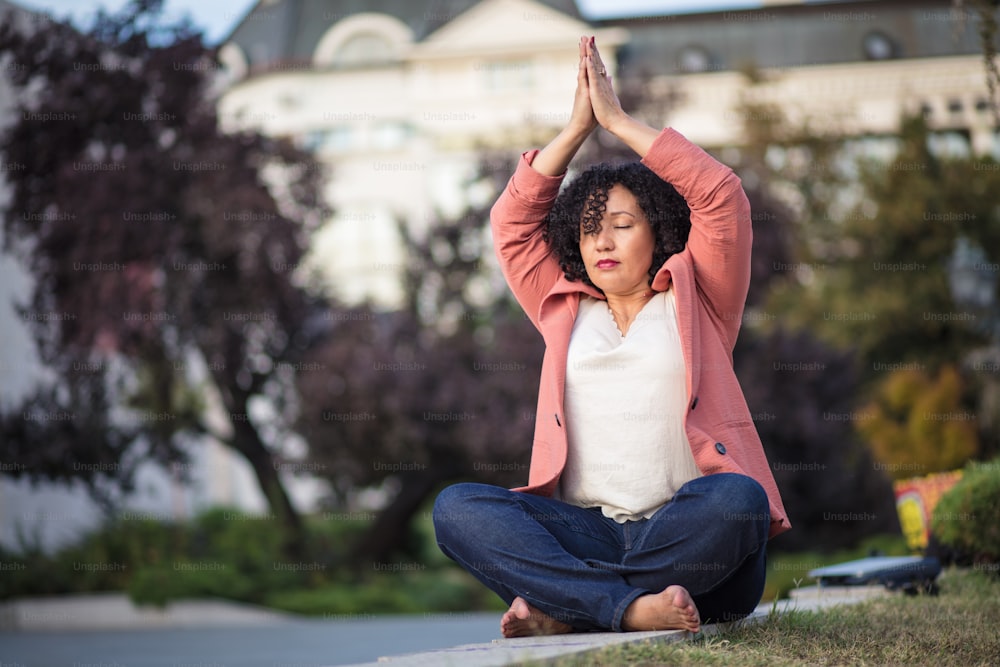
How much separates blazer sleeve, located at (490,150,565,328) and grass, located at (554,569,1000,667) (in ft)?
3.64

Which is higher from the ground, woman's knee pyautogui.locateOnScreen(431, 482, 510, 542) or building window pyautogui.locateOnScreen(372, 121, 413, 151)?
building window pyautogui.locateOnScreen(372, 121, 413, 151)

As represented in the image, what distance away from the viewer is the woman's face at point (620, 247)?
321cm

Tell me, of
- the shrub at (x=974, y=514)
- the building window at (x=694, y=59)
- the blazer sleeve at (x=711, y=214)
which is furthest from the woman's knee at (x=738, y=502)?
the building window at (x=694, y=59)

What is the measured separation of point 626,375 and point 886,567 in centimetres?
211

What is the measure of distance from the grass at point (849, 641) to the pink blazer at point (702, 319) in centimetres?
30

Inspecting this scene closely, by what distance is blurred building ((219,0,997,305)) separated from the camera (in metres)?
23.8

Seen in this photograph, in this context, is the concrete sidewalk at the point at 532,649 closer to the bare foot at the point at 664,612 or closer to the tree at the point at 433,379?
the bare foot at the point at 664,612

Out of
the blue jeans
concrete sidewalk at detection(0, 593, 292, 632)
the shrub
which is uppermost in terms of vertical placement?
the blue jeans

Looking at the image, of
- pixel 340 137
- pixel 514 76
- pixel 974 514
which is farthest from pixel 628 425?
pixel 340 137

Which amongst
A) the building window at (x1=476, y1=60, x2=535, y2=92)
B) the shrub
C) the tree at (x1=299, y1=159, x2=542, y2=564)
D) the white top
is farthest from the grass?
the building window at (x1=476, y1=60, x2=535, y2=92)

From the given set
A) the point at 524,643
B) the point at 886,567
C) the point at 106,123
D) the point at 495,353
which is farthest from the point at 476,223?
the point at 524,643

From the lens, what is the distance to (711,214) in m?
3.11

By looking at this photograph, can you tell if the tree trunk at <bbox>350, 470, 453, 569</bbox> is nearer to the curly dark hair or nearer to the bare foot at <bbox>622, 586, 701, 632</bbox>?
the curly dark hair

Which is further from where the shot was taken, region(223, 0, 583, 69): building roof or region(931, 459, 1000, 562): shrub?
region(223, 0, 583, 69): building roof
